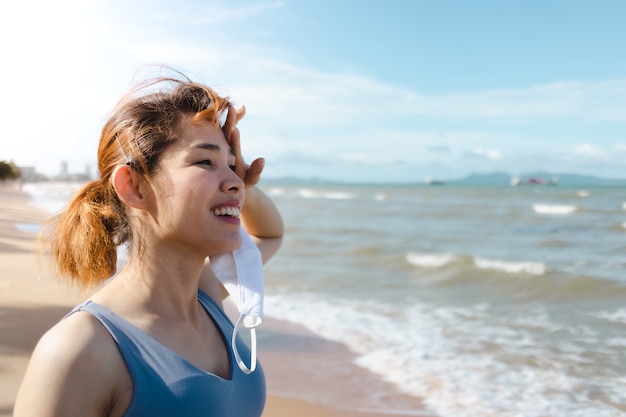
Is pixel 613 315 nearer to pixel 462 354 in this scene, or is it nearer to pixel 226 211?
pixel 462 354

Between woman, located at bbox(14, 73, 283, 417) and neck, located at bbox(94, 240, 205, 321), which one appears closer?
woman, located at bbox(14, 73, 283, 417)

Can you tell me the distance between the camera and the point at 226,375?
184cm

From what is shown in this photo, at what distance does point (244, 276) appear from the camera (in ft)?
6.64

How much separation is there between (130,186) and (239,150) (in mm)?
411

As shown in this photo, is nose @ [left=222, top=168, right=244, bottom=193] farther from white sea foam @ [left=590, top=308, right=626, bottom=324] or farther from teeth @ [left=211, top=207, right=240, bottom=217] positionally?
white sea foam @ [left=590, top=308, right=626, bottom=324]

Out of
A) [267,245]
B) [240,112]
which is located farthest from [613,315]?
[240,112]

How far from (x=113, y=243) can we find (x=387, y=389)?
4000 millimetres

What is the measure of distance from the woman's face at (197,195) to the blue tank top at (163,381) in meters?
0.34

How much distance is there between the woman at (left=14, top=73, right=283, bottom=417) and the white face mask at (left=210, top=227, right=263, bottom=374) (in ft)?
0.39

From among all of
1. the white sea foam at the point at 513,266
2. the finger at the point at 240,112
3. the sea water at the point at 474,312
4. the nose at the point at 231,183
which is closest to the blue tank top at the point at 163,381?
the nose at the point at 231,183

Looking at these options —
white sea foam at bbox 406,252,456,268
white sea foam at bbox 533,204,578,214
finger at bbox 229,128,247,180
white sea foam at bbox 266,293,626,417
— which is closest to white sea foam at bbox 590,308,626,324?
white sea foam at bbox 266,293,626,417

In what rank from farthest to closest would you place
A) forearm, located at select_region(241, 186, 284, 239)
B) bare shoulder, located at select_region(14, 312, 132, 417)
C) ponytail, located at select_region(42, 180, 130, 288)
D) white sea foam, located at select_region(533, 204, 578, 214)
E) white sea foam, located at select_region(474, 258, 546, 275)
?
white sea foam, located at select_region(533, 204, 578, 214)
white sea foam, located at select_region(474, 258, 546, 275)
forearm, located at select_region(241, 186, 284, 239)
ponytail, located at select_region(42, 180, 130, 288)
bare shoulder, located at select_region(14, 312, 132, 417)

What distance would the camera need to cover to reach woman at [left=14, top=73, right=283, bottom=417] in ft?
5.13

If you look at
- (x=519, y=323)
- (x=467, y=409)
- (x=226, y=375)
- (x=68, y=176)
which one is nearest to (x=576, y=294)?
(x=519, y=323)
